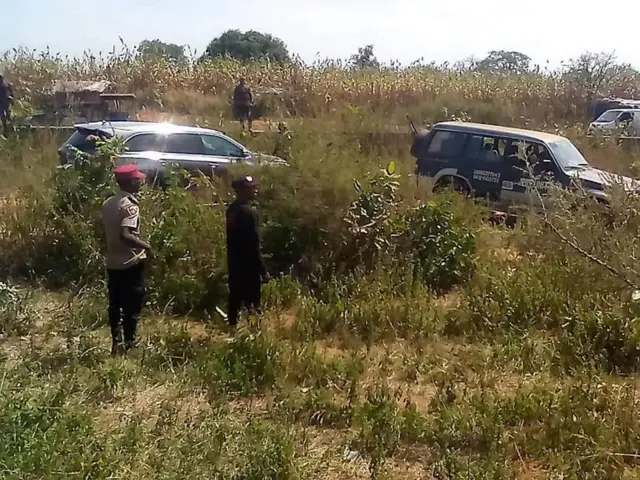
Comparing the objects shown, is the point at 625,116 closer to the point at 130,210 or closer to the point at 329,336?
the point at 329,336

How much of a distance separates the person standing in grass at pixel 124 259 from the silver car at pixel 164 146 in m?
5.02

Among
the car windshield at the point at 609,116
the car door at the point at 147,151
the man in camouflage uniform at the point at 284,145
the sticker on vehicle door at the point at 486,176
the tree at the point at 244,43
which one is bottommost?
the sticker on vehicle door at the point at 486,176

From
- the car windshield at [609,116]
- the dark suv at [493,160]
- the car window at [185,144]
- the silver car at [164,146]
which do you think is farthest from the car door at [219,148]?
the car windshield at [609,116]

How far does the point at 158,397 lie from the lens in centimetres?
559

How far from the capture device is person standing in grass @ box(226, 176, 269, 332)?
704 cm

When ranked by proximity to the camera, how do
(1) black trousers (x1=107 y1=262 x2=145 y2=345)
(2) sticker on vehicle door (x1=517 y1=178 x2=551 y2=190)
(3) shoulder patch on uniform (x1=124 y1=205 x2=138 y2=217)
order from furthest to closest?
(2) sticker on vehicle door (x1=517 y1=178 x2=551 y2=190)
(1) black trousers (x1=107 y1=262 x2=145 y2=345)
(3) shoulder patch on uniform (x1=124 y1=205 x2=138 y2=217)

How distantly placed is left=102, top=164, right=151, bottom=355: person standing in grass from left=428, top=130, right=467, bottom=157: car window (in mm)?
8196

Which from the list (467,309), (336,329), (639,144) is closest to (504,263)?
(467,309)

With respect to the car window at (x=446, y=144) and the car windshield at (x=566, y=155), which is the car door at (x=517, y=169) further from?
the car window at (x=446, y=144)

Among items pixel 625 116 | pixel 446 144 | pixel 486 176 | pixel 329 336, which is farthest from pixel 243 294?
pixel 625 116

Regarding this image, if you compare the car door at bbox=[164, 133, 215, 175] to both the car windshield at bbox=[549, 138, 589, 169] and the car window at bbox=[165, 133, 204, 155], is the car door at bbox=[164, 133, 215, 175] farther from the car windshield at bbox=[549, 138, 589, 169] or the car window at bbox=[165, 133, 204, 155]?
the car windshield at bbox=[549, 138, 589, 169]

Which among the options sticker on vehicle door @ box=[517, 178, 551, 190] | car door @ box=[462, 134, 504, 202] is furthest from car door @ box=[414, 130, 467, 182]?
sticker on vehicle door @ box=[517, 178, 551, 190]

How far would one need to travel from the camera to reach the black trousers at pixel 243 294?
7215 mm

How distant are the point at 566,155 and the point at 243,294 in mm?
7632
